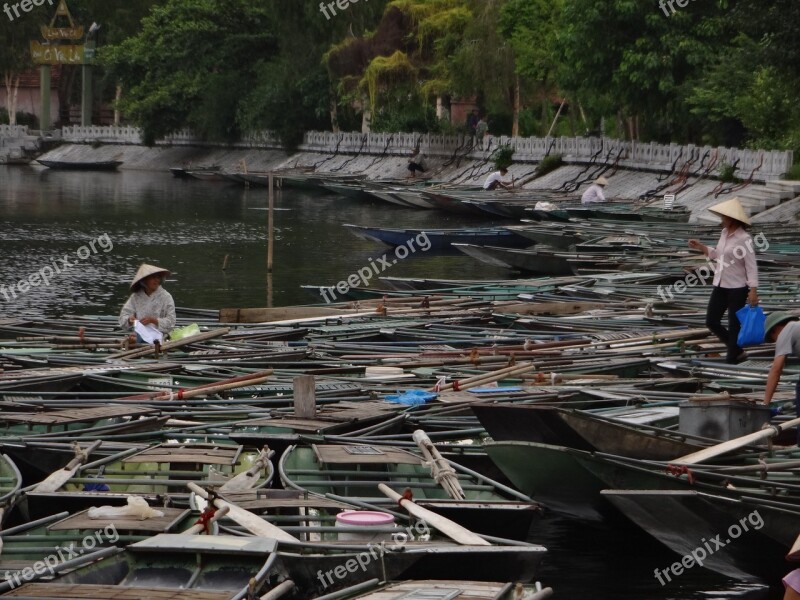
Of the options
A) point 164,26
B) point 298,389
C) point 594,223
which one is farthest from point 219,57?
point 298,389

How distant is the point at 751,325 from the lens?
1352 centimetres

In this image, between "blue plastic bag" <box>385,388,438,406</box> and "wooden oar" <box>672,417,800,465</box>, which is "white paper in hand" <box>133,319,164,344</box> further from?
"wooden oar" <box>672,417,800,465</box>

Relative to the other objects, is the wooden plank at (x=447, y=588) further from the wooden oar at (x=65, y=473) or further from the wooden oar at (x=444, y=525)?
the wooden oar at (x=65, y=473)

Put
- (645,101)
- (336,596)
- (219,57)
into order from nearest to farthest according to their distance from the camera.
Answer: (336,596), (645,101), (219,57)

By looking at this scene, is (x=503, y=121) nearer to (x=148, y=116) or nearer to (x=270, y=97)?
(x=270, y=97)

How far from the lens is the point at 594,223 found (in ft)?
102

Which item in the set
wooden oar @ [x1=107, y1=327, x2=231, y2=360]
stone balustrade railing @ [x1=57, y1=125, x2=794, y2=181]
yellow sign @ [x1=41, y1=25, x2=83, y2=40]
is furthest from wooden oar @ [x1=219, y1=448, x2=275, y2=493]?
yellow sign @ [x1=41, y1=25, x2=83, y2=40]

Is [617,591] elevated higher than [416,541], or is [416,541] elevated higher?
[416,541]

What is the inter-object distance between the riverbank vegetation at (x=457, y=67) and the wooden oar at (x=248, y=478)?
17499 millimetres

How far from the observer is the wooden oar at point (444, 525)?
876 cm

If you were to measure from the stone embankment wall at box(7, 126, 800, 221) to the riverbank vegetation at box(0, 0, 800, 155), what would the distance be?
1.05 m

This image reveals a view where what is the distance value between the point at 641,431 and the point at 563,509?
1012mm

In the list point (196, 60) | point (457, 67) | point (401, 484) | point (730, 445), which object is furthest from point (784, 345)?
point (196, 60)

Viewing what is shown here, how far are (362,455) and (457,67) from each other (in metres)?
39.6
